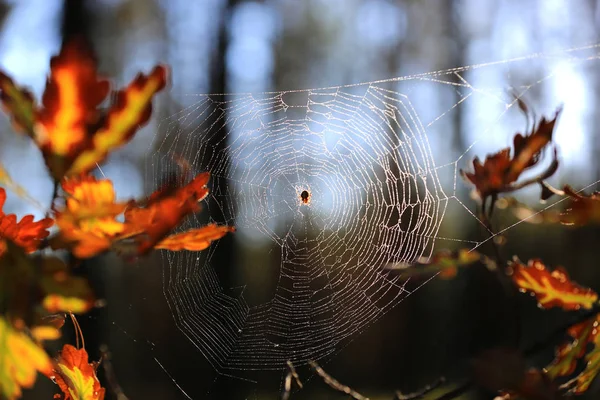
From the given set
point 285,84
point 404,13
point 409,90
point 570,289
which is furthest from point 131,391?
point 570,289

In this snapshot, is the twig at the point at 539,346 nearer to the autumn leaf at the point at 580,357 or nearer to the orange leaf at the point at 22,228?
the autumn leaf at the point at 580,357

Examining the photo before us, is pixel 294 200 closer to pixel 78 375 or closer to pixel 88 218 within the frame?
pixel 78 375

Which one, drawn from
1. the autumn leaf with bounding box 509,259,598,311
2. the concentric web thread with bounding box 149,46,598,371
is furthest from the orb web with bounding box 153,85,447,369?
the autumn leaf with bounding box 509,259,598,311

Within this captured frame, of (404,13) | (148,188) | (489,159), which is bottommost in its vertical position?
(148,188)

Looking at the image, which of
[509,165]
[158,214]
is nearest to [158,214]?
[158,214]

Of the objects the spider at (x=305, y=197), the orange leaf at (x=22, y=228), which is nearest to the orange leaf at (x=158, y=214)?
the orange leaf at (x=22, y=228)

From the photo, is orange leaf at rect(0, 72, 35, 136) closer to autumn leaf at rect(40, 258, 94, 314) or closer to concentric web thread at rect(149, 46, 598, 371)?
autumn leaf at rect(40, 258, 94, 314)

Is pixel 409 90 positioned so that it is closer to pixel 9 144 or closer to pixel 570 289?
pixel 9 144
